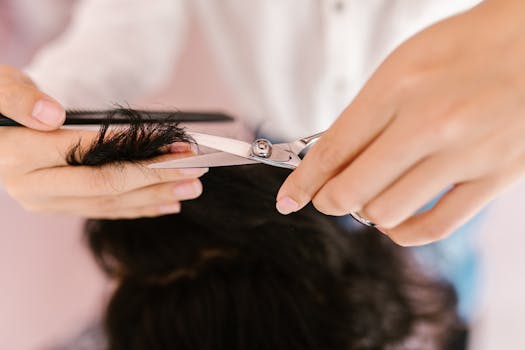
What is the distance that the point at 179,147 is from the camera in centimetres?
53

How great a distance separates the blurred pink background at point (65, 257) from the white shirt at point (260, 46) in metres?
0.22

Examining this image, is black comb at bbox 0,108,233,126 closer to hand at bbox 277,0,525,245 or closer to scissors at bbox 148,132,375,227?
scissors at bbox 148,132,375,227

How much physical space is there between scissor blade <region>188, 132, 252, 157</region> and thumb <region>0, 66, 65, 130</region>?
0.13 meters

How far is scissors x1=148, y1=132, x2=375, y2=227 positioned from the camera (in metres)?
0.52

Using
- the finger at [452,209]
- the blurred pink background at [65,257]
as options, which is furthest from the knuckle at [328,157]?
the blurred pink background at [65,257]

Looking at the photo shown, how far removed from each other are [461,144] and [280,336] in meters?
0.44

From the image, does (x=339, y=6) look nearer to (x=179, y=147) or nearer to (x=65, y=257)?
(x=179, y=147)

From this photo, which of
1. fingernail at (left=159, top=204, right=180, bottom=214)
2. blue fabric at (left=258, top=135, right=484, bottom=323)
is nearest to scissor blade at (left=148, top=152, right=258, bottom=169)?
fingernail at (left=159, top=204, right=180, bottom=214)

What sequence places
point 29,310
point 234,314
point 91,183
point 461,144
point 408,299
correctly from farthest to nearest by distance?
1. point 29,310
2. point 408,299
3. point 234,314
4. point 91,183
5. point 461,144

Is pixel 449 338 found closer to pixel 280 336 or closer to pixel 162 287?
pixel 280 336

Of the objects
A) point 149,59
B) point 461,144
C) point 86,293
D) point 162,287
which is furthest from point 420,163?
point 86,293

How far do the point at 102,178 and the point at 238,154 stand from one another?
14 centimetres

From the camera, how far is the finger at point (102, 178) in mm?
528

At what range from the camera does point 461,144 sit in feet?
1.38
